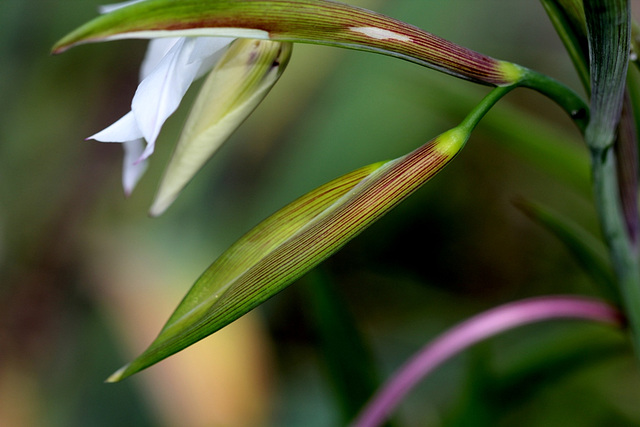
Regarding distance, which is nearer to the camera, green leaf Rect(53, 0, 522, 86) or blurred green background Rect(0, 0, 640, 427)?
green leaf Rect(53, 0, 522, 86)

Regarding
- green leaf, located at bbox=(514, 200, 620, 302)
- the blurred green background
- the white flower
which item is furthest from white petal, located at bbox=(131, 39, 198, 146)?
the blurred green background

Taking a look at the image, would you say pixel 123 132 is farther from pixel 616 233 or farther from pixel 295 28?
pixel 616 233

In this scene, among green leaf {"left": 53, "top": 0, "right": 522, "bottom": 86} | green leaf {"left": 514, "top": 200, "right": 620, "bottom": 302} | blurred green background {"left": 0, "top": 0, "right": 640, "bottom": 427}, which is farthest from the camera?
blurred green background {"left": 0, "top": 0, "right": 640, "bottom": 427}

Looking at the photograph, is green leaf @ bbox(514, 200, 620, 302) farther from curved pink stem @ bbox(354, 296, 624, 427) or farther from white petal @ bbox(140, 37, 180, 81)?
white petal @ bbox(140, 37, 180, 81)

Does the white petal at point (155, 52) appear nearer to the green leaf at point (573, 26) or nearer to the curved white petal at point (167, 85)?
the curved white petal at point (167, 85)

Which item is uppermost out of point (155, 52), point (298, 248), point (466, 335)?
point (155, 52)

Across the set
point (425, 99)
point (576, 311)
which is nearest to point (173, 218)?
point (425, 99)

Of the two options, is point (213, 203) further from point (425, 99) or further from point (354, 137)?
point (425, 99)

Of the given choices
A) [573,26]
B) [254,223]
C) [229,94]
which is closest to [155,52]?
[229,94]
